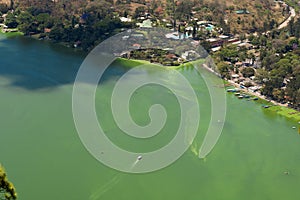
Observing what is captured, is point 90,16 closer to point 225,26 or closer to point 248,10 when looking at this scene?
point 225,26

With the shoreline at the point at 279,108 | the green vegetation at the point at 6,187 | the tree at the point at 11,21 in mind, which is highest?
the green vegetation at the point at 6,187

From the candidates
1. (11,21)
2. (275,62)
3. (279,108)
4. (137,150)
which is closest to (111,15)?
(11,21)

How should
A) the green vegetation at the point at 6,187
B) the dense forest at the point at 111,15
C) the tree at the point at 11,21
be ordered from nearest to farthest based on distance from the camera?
the green vegetation at the point at 6,187, the dense forest at the point at 111,15, the tree at the point at 11,21

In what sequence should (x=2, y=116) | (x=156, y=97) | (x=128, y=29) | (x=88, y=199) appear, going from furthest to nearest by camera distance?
(x=128, y=29)
(x=156, y=97)
(x=2, y=116)
(x=88, y=199)

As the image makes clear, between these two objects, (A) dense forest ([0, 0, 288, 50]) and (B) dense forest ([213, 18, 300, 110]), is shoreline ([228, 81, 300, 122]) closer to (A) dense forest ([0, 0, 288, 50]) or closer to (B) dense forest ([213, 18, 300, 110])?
(B) dense forest ([213, 18, 300, 110])

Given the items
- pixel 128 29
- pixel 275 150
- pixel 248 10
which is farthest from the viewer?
pixel 248 10

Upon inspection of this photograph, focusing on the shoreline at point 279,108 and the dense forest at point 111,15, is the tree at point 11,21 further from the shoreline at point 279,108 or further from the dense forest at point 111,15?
the shoreline at point 279,108

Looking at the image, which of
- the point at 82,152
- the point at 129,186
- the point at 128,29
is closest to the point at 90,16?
the point at 128,29

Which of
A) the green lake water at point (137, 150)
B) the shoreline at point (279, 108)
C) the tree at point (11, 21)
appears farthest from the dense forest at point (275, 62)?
the tree at point (11, 21)

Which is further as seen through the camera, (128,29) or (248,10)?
(248,10)
